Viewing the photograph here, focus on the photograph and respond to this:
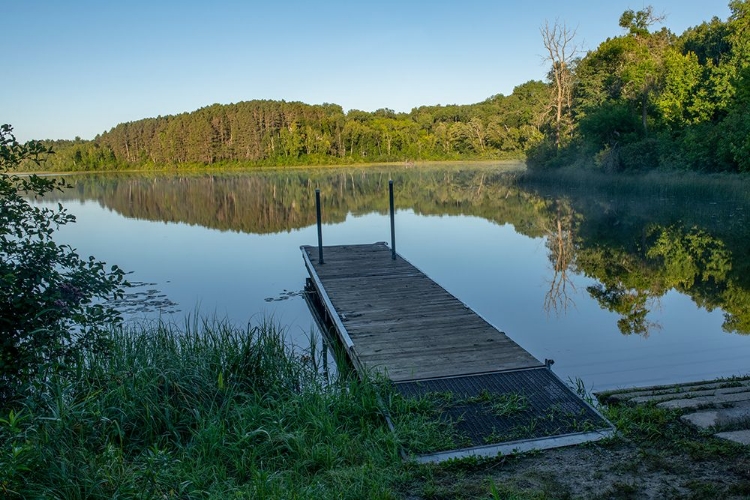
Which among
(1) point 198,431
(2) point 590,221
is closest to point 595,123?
(2) point 590,221

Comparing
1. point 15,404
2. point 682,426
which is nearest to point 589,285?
point 682,426

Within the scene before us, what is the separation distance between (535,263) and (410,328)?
6.49 metres

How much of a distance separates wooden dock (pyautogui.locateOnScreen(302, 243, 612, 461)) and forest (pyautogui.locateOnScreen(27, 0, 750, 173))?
602 inches

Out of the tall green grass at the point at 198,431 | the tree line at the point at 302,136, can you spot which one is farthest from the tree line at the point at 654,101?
the tree line at the point at 302,136

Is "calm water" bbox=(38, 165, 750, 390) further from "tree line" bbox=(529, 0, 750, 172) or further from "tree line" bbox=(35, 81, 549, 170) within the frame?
"tree line" bbox=(35, 81, 549, 170)

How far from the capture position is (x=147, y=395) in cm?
438

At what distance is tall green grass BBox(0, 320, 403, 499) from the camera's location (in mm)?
3168

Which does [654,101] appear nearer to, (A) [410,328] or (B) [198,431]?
(A) [410,328]

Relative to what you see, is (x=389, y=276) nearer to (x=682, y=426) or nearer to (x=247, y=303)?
(x=247, y=303)

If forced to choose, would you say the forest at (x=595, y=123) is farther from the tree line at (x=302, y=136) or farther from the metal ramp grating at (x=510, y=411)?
the metal ramp grating at (x=510, y=411)

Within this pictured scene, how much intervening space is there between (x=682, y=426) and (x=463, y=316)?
3217 mm

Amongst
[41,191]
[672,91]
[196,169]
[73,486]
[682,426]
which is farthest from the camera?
[196,169]

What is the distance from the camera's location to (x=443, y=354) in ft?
18.5

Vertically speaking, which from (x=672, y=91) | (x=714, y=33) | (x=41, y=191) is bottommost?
(x=41, y=191)
